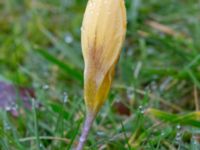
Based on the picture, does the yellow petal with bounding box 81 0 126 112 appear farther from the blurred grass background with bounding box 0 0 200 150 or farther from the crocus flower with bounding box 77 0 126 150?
the blurred grass background with bounding box 0 0 200 150

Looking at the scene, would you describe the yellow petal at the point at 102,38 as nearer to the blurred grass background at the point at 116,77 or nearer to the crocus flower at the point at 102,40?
the crocus flower at the point at 102,40

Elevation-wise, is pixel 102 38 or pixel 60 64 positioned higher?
pixel 102 38

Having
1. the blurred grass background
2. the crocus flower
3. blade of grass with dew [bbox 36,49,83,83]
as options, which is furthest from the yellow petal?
blade of grass with dew [bbox 36,49,83,83]

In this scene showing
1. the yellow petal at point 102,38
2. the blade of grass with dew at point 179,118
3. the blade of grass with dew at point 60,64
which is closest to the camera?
the yellow petal at point 102,38

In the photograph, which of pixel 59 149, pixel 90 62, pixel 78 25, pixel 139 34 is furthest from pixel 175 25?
pixel 90 62

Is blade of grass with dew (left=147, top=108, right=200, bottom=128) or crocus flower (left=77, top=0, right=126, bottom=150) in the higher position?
crocus flower (left=77, top=0, right=126, bottom=150)

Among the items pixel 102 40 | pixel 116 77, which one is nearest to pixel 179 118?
pixel 102 40

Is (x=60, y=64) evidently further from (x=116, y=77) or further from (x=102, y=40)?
(x=102, y=40)

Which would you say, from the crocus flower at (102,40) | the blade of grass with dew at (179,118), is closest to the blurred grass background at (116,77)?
the blade of grass with dew at (179,118)
